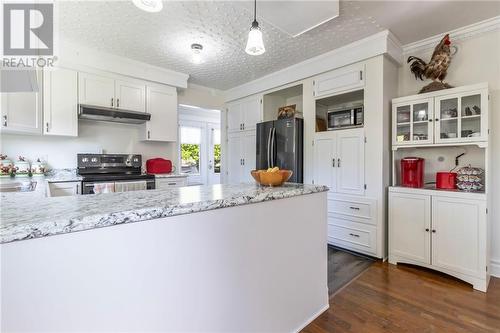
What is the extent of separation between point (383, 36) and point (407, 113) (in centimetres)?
88

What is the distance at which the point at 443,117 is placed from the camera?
2.46 metres

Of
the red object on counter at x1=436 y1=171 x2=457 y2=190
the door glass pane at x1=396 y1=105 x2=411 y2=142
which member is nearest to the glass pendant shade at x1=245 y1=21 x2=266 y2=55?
the door glass pane at x1=396 y1=105 x2=411 y2=142

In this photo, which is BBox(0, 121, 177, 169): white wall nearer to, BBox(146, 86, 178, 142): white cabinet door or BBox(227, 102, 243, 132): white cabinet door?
BBox(146, 86, 178, 142): white cabinet door

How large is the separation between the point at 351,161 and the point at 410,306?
1.61 m

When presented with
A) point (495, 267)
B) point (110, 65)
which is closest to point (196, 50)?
point (110, 65)

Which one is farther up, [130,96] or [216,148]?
[130,96]

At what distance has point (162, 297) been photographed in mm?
990

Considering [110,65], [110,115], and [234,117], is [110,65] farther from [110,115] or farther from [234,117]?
[234,117]

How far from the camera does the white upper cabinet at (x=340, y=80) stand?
290 centimetres

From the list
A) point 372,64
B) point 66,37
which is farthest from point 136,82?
point 372,64

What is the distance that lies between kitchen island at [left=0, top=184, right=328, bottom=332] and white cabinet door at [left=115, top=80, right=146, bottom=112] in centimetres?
249

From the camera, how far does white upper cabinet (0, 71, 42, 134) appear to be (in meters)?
2.27

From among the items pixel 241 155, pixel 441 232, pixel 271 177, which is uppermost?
pixel 241 155

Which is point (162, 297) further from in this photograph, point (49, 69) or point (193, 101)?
point (193, 101)
